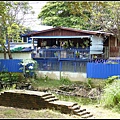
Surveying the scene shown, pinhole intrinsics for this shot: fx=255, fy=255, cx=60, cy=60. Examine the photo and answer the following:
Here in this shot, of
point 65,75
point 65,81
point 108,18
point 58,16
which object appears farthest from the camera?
point 58,16

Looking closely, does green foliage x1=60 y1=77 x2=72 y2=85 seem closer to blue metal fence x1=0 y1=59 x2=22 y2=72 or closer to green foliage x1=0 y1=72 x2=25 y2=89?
green foliage x1=0 y1=72 x2=25 y2=89

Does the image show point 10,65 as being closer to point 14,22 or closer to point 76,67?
point 14,22

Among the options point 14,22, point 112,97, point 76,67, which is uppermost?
point 14,22

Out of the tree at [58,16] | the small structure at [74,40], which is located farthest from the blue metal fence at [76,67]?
the tree at [58,16]

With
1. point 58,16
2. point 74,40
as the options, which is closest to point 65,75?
point 74,40

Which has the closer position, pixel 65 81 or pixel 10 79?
pixel 65 81

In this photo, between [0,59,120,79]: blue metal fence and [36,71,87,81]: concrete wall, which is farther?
[36,71,87,81]: concrete wall

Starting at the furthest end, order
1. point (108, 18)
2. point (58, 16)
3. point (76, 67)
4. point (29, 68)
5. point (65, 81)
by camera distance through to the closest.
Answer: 1. point (58, 16)
2. point (29, 68)
3. point (76, 67)
4. point (65, 81)
5. point (108, 18)

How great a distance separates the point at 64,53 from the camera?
19234 mm

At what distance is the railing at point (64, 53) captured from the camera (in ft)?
61.5

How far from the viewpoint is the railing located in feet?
61.5

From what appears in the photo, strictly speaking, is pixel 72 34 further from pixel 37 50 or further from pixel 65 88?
pixel 65 88

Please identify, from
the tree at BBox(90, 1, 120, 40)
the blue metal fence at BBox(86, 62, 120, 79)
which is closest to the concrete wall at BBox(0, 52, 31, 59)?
the blue metal fence at BBox(86, 62, 120, 79)

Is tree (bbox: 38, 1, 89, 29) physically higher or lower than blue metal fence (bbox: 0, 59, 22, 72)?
higher
